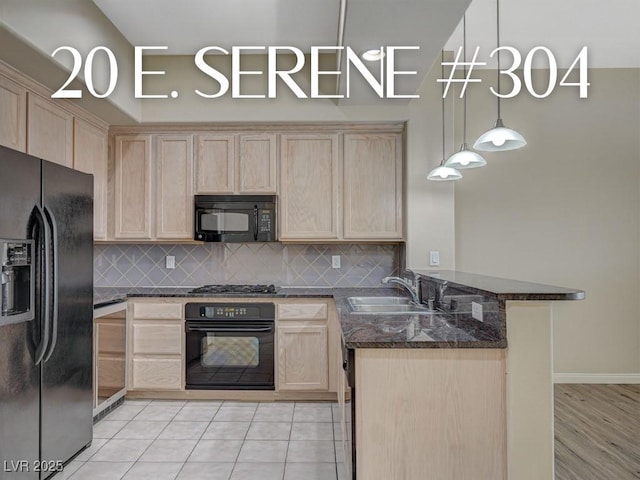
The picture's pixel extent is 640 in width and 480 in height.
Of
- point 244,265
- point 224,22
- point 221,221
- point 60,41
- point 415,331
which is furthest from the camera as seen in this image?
point 244,265

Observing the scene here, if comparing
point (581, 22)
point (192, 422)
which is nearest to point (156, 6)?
point (192, 422)

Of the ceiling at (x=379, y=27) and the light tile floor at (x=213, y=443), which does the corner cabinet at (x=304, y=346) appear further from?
the ceiling at (x=379, y=27)

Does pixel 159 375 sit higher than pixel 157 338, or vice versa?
pixel 157 338

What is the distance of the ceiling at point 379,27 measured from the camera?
224cm

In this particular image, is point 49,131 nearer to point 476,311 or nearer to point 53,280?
point 53,280

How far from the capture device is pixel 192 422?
2852 millimetres

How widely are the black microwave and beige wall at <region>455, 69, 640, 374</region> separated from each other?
1.69 meters

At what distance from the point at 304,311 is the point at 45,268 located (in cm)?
176

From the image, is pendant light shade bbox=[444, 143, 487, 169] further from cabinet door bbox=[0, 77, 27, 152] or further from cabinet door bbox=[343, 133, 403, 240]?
cabinet door bbox=[0, 77, 27, 152]

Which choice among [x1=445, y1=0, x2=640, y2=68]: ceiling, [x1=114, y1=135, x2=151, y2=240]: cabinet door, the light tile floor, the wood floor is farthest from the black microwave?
the wood floor

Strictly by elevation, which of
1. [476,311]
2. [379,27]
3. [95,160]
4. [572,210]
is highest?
[379,27]

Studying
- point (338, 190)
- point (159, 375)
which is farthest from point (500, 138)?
point (159, 375)

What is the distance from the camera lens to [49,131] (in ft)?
8.78

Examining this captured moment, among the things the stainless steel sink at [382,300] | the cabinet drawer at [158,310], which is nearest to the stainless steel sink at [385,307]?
the stainless steel sink at [382,300]
